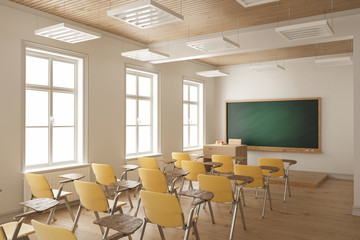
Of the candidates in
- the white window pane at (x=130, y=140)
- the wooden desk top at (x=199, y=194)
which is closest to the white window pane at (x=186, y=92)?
the white window pane at (x=130, y=140)

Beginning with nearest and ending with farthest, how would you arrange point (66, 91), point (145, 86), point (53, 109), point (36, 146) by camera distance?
point (36, 146) < point (53, 109) < point (66, 91) < point (145, 86)

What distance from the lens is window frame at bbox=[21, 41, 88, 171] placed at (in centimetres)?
490

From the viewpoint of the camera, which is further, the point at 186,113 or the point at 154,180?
the point at 186,113

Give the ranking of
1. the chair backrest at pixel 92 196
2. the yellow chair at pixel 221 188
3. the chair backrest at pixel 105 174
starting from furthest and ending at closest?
the chair backrest at pixel 105 174 < the yellow chair at pixel 221 188 < the chair backrest at pixel 92 196

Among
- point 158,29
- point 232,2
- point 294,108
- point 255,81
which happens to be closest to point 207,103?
point 255,81

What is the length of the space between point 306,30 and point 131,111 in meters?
4.35

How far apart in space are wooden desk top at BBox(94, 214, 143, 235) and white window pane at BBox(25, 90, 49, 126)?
3.40 meters

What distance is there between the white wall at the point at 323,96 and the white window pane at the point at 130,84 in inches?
163

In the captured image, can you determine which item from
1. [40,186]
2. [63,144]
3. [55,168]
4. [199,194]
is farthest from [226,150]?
[40,186]

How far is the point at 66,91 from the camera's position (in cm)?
569

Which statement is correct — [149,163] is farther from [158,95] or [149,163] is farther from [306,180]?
[306,180]

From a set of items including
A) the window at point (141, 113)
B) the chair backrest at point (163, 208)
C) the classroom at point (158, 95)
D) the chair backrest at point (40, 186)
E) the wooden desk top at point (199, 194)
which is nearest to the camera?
the chair backrest at point (163, 208)

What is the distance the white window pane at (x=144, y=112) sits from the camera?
7500 mm

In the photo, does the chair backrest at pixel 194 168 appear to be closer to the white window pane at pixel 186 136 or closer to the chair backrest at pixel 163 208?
the chair backrest at pixel 163 208
